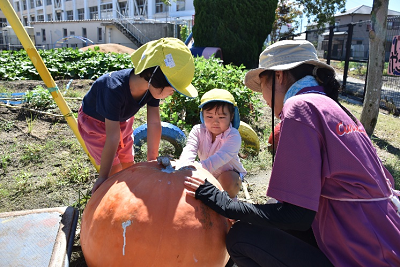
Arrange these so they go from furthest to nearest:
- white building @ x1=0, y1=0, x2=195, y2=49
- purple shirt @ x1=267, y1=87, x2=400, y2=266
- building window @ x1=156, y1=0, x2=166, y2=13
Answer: building window @ x1=156, y1=0, x2=166, y2=13 → white building @ x1=0, y1=0, x2=195, y2=49 → purple shirt @ x1=267, y1=87, x2=400, y2=266

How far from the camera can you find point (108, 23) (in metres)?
34.1

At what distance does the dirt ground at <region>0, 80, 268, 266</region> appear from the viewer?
3186 mm

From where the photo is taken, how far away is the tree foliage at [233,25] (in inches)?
606

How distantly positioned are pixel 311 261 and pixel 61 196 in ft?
8.34

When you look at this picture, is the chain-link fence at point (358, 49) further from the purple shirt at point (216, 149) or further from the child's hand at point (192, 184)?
the child's hand at point (192, 184)

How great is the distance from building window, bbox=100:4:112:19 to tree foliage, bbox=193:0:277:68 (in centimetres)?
3030

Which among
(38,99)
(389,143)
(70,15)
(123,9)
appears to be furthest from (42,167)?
(70,15)

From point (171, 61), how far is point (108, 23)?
1383 inches

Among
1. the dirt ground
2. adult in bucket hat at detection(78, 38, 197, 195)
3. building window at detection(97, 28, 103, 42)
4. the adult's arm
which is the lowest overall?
the dirt ground

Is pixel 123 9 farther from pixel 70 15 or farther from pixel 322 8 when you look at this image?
pixel 322 8

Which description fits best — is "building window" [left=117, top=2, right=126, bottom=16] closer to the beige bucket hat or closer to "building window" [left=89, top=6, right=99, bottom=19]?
"building window" [left=89, top=6, right=99, bottom=19]

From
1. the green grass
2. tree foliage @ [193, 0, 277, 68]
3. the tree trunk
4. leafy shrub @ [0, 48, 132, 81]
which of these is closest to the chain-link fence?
the green grass

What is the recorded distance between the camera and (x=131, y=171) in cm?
222

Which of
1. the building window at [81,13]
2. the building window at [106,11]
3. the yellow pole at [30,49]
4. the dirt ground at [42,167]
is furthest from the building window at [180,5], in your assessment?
the yellow pole at [30,49]
